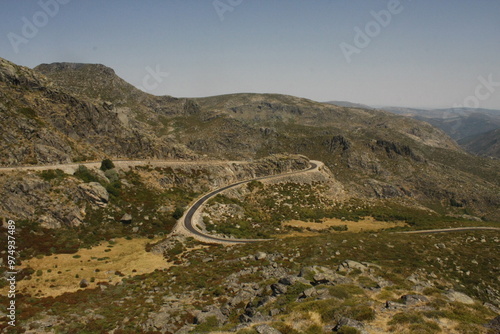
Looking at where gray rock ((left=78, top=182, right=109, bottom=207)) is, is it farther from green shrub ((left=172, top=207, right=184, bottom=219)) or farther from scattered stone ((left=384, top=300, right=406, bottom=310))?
scattered stone ((left=384, top=300, right=406, bottom=310))

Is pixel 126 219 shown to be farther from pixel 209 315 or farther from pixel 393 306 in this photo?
pixel 393 306

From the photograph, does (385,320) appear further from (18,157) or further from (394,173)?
(394,173)

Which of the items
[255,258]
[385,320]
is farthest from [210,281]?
[385,320]

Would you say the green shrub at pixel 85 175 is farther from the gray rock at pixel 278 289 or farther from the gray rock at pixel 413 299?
the gray rock at pixel 413 299

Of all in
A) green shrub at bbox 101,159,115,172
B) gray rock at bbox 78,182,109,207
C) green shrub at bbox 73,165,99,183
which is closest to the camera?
gray rock at bbox 78,182,109,207

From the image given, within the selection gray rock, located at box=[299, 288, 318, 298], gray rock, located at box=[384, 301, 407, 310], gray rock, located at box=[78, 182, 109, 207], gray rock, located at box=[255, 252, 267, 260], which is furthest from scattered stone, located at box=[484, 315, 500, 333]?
gray rock, located at box=[78, 182, 109, 207]

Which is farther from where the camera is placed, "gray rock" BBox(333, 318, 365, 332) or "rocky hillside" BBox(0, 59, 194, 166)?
"rocky hillside" BBox(0, 59, 194, 166)

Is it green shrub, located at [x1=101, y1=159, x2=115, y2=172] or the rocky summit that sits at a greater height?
green shrub, located at [x1=101, y1=159, x2=115, y2=172]
